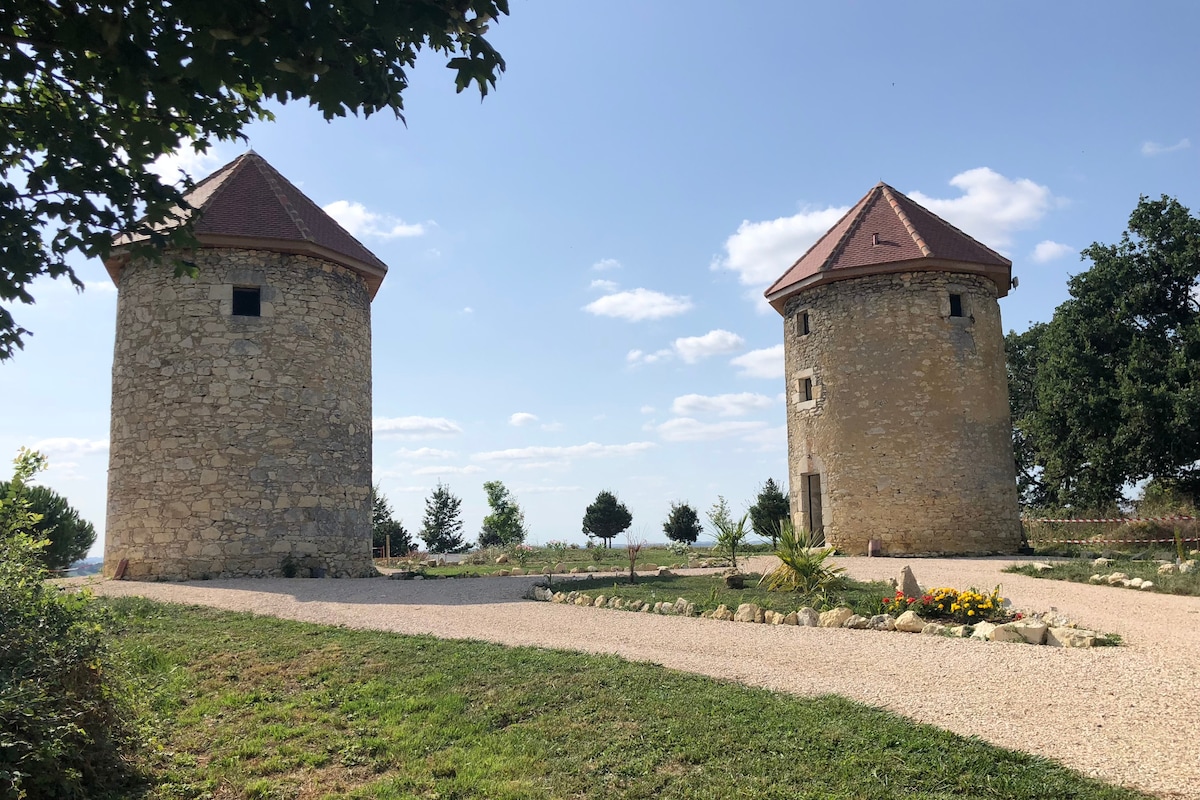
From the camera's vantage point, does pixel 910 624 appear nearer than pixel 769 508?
Yes

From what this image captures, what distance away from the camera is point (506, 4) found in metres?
3.88

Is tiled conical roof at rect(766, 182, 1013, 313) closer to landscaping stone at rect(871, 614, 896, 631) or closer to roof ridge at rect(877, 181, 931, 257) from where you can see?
roof ridge at rect(877, 181, 931, 257)

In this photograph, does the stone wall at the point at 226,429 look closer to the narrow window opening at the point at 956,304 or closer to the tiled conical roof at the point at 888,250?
the tiled conical roof at the point at 888,250

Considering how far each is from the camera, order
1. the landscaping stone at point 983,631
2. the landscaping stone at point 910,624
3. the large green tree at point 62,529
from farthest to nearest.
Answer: the large green tree at point 62,529
the landscaping stone at point 910,624
the landscaping stone at point 983,631

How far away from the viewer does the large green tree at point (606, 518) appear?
32094 millimetres

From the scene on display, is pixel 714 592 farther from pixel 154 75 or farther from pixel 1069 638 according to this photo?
pixel 154 75

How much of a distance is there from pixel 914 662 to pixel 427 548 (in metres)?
29.2

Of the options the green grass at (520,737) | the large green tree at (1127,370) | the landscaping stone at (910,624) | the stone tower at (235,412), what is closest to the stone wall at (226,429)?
the stone tower at (235,412)

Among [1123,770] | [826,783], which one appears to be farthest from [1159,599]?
[826,783]

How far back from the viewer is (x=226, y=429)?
1416 cm

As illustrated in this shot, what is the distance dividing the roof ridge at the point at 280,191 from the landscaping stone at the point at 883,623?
11.7 metres

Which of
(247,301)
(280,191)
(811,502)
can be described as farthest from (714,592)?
(280,191)

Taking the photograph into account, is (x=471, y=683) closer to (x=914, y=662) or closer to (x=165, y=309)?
(x=914, y=662)

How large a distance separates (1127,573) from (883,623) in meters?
6.87
